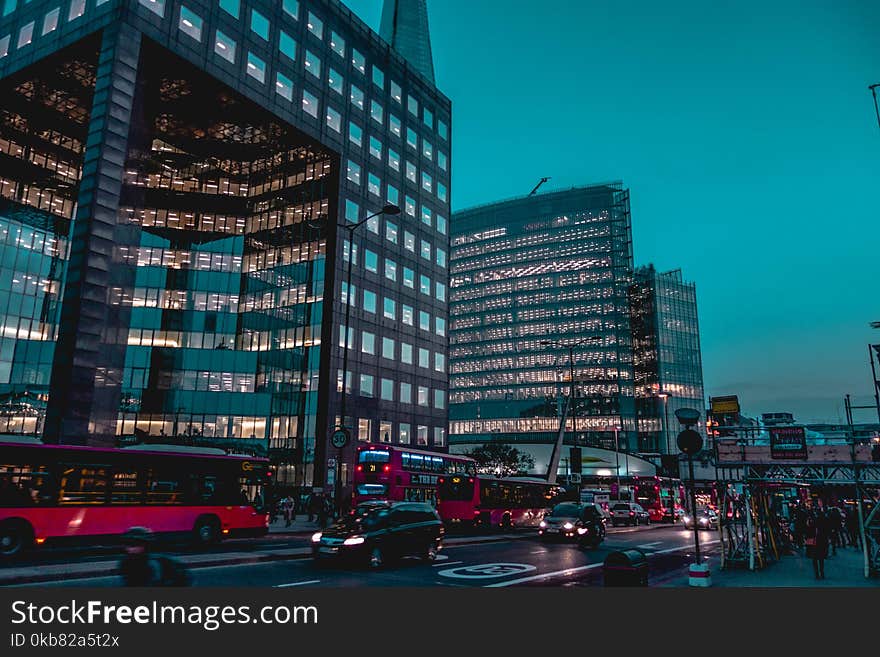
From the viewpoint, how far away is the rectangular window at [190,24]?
156 ft

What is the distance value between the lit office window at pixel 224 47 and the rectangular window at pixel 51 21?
3.43 meters

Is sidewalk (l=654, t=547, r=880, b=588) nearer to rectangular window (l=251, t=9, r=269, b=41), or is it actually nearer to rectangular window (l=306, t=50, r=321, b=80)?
rectangular window (l=251, t=9, r=269, b=41)

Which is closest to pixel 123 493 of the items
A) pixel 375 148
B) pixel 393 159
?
pixel 375 148

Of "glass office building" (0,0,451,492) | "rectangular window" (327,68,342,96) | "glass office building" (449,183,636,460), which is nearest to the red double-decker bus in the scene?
"glass office building" (0,0,451,492)

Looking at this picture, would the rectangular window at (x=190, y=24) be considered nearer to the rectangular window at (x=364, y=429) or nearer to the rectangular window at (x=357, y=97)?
the rectangular window at (x=357, y=97)

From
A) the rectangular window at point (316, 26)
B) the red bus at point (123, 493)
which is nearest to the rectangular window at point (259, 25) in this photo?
the rectangular window at point (316, 26)

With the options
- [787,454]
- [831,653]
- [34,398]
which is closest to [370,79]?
[34,398]

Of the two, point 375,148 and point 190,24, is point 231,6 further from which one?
point 375,148

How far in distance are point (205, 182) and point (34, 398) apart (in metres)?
29.1

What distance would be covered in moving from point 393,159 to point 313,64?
13.5 meters

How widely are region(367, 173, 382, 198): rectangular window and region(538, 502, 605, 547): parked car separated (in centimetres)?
4464

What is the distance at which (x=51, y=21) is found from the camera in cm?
4828

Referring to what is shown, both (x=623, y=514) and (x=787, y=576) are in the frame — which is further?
(x=623, y=514)

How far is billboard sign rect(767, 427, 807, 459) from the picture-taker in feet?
58.5
